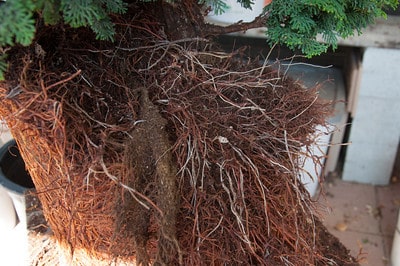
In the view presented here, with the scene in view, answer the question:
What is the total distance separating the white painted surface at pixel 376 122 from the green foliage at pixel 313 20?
2.86ft

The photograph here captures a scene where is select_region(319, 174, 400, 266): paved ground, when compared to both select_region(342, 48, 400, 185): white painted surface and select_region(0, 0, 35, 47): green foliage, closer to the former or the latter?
select_region(342, 48, 400, 185): white painted surface

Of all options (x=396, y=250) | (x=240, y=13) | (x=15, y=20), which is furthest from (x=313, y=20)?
(x=396, y=250)

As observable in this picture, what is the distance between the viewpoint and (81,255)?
0.85 meters

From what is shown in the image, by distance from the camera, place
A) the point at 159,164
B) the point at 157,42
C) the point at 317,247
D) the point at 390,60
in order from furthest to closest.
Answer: the point at 390,60, the point at 317,247, the point at 157,42, the point at 159,164

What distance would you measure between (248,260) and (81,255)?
329 millimetres

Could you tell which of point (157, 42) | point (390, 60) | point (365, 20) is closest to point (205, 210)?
point (157, 42)

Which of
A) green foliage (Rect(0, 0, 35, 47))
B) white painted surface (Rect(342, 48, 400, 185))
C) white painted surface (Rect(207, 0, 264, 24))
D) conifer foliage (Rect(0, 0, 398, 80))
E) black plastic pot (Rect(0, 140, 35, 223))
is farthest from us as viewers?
white painted surface (Rect(342, 48, 400, 185))

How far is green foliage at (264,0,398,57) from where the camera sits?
2.31 ft

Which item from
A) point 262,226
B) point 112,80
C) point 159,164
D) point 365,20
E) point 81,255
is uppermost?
point 365,20

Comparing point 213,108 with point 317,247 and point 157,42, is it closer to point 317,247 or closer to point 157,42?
point 157,42

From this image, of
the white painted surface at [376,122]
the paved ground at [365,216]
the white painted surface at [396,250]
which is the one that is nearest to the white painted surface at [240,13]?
the white painted surface at [376,122]

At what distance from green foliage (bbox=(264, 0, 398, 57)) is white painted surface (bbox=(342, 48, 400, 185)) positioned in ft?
2.86

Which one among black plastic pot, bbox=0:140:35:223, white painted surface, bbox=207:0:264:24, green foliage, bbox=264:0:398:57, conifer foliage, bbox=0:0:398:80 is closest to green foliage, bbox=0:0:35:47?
conifer foliage, bbox=0:0:398:80

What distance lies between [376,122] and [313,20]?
1.07 metres
